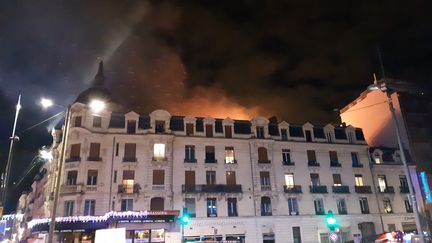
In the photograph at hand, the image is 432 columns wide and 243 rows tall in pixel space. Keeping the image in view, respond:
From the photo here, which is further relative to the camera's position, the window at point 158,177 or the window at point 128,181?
the window at point 158,177

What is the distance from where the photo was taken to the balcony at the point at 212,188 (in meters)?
36.1

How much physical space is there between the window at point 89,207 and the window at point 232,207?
13.7 metres

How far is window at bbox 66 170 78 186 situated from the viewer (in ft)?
111

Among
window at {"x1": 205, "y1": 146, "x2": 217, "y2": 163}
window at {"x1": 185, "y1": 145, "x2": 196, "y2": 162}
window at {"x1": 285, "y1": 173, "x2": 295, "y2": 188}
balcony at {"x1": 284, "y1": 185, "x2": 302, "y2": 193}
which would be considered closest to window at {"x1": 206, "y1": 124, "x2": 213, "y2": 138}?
window at {"x1": 205, "y1": 146, "x2": 217, "y2": 163}

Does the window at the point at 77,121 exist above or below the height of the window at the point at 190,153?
above

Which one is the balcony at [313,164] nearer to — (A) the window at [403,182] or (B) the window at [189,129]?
(A) the window at [403,182]

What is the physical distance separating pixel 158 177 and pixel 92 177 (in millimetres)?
6513

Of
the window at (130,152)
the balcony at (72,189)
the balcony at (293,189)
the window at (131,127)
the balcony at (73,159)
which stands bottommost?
the balcony at (72,189)

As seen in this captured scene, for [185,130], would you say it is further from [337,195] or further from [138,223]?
[337,195]

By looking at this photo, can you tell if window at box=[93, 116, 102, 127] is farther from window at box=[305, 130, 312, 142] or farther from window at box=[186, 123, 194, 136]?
window at box=[305, 130, 312, 142]

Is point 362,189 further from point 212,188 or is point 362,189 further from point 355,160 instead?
point 212,188

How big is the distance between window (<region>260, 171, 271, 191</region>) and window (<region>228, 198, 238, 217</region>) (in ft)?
12.0

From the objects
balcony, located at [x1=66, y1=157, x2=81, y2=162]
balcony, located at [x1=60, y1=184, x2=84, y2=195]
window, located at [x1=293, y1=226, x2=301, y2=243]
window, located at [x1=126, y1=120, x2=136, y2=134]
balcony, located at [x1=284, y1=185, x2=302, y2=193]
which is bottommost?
window, located at [x1=293, y1=226, x2=301, y2=243]

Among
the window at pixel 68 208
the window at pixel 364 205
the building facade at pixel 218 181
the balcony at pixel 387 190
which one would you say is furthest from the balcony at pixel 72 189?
the balcony at pixel 387 190
